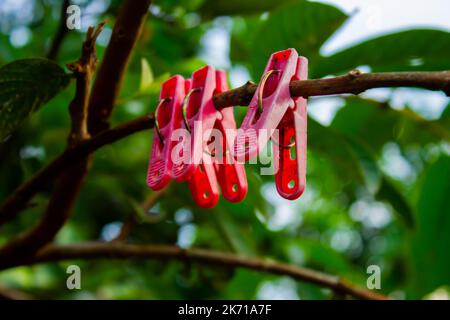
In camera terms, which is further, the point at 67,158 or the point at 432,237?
the point at 432,237

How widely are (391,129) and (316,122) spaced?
1.32 ft

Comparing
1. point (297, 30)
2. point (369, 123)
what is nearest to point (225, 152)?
point (297, 30)

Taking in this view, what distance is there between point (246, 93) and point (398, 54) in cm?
42

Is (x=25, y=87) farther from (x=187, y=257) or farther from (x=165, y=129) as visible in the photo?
(x=187, y=257)

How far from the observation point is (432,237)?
1178mm

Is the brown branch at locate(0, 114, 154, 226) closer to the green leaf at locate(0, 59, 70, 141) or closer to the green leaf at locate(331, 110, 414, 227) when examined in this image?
the green leaf at locate(0, 59, 70, 141)

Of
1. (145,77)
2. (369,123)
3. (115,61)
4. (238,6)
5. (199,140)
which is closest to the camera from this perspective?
(199,140)

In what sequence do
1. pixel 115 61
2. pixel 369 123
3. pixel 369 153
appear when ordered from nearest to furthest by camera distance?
1. pixel 115 61
2. pixel 369 153
3. pixel 369 123

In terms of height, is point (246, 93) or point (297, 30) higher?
point (297, 30)

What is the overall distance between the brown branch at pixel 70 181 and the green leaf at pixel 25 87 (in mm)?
25

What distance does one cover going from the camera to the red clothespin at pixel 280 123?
524 millimetres

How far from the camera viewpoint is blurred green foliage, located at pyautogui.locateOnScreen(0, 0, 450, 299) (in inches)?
35.1

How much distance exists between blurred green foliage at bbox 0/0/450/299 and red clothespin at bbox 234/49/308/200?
229mm

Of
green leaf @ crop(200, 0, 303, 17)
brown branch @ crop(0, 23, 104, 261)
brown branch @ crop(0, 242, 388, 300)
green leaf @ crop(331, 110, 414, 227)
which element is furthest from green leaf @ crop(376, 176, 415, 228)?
brown branch @ crop(0, 23, 104, 261)
